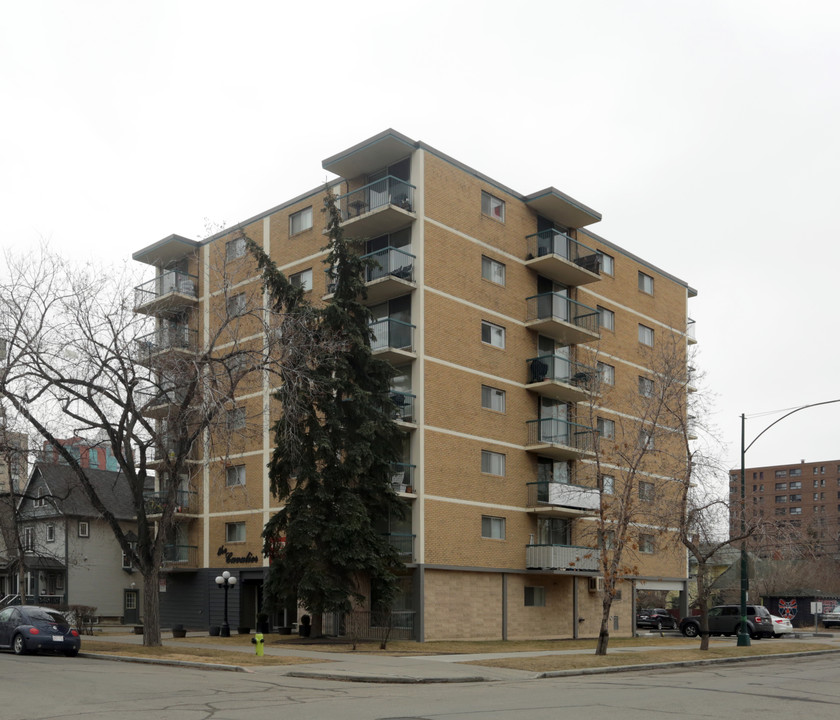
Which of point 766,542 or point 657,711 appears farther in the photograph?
point 766,542

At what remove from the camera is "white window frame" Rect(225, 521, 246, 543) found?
41.0 m

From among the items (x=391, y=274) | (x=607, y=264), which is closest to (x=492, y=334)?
(x=391, y=274)

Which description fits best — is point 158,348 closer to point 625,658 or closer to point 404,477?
point 404,477

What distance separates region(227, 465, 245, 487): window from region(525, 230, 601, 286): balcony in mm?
15287

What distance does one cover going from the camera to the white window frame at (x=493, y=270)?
3841cm

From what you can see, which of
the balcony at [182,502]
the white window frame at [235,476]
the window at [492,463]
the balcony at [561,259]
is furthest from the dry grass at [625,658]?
the balcony at [182,502]

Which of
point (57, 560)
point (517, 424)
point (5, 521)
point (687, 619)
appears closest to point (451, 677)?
point (517, 424)

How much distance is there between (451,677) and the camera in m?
19.9

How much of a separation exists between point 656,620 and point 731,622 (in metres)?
8.61

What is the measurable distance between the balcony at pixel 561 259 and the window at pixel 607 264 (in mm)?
2809

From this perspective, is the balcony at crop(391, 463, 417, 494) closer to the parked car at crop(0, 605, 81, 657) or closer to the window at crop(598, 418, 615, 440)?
the parked car at crop(0, 605, 81, 657)

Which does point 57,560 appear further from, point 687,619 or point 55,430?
point 687,619

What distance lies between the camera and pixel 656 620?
5325cm

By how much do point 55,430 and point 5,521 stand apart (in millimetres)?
23826
